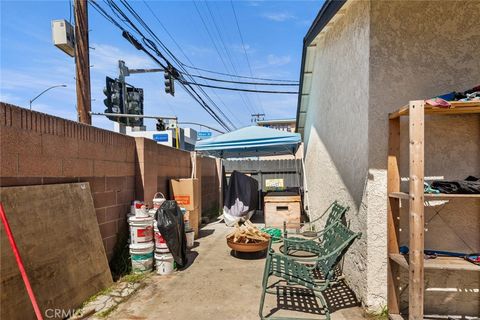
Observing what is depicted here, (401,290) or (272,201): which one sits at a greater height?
(272,201)

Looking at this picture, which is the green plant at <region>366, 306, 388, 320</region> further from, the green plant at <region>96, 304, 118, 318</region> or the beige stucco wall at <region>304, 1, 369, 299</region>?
the green plant at <region>96, 304, 118, 318</region>

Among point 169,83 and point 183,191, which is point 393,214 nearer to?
point 183,191

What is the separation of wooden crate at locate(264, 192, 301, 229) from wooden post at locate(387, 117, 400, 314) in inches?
129

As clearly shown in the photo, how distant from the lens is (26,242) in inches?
92.4

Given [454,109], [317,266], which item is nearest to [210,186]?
[317,266]

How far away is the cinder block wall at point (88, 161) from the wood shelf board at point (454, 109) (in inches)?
131

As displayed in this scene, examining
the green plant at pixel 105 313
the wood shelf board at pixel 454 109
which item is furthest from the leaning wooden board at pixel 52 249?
the wood shelf board at pixel 454 109

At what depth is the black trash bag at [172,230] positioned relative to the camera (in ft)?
12.5

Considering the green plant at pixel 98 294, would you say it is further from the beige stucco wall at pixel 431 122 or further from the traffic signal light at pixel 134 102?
the traffic signal light at pixel 134 102

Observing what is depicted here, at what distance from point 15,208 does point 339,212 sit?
3422mm

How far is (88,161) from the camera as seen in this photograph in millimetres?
3438

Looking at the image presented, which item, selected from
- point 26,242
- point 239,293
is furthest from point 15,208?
point 239,293

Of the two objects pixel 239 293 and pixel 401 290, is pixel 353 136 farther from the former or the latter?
pixel 239 293

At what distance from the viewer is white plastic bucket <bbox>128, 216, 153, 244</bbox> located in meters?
3.77
